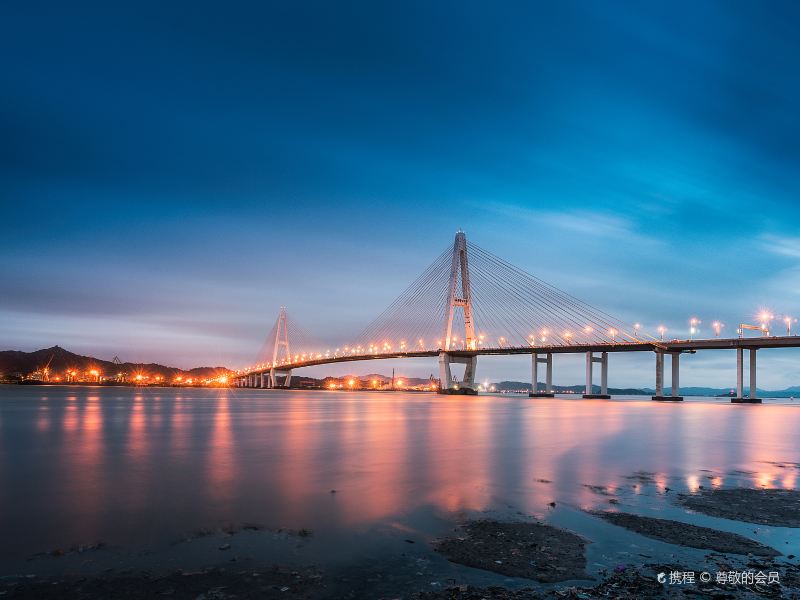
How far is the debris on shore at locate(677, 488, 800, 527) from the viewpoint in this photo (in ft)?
30.8

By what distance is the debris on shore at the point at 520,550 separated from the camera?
21.3 ft

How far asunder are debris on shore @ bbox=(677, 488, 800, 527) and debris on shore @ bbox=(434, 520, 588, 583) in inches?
143

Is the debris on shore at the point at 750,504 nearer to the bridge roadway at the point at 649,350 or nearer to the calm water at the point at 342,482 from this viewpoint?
the calm water at the point at 342,482

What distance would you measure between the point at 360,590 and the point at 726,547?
519 centimetres

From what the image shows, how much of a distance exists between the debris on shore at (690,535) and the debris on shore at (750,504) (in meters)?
1.39

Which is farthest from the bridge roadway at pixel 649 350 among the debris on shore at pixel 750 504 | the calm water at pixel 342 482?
the debris on shore at pixel 750 504

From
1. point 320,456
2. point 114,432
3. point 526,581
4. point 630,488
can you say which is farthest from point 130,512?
point 114,432

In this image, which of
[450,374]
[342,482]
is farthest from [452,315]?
[342,482]

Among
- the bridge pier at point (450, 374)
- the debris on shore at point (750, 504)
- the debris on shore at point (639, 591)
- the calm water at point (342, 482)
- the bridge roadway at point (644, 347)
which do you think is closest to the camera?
the debris on shore at point (639, 591)

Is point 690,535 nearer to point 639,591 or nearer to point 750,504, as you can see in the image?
point 639,591

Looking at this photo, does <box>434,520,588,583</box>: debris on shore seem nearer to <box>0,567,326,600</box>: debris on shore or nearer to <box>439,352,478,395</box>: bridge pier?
<box>0,567,326,600</box>: debris on shore

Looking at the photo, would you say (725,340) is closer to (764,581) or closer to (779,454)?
(779,454)

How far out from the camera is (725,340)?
307ft

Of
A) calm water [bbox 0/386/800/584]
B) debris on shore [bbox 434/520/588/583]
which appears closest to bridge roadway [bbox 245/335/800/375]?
calm water [bbox 0/386/800/584]
